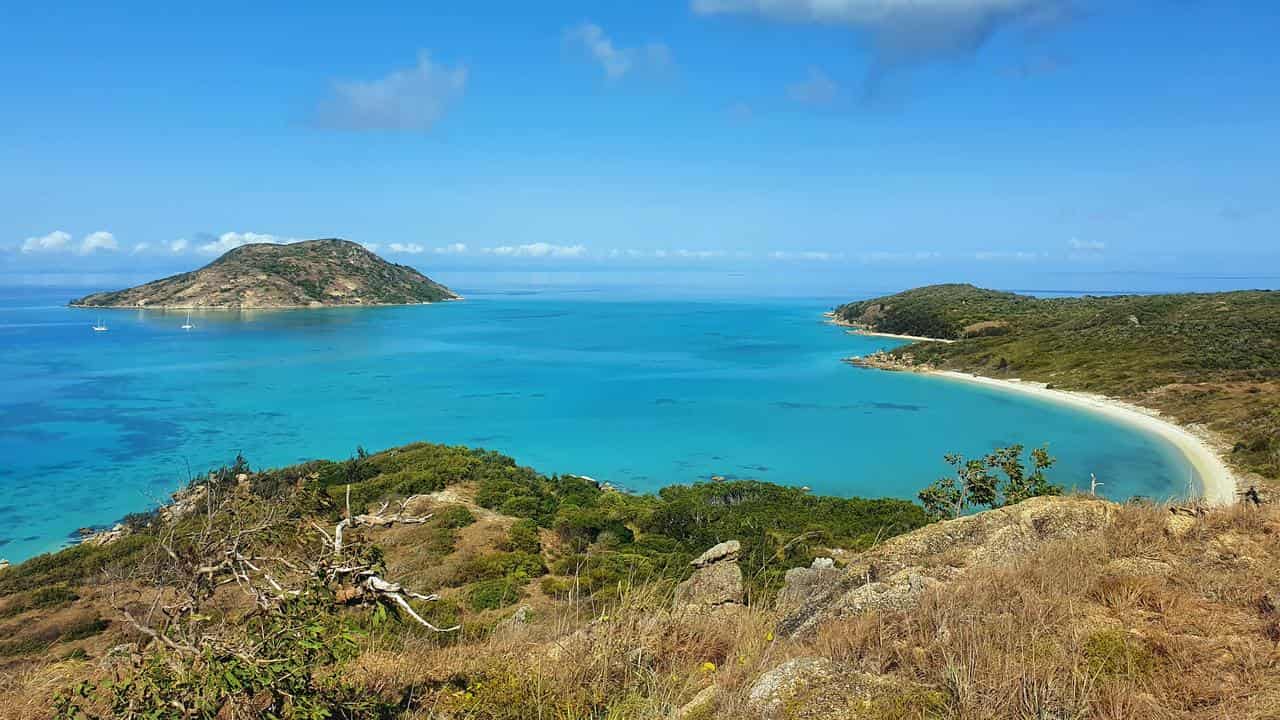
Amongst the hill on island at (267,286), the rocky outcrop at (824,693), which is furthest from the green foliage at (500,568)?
the hill on island at (267,286)

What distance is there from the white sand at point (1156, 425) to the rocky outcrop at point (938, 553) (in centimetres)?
1911

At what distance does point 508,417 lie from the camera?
5144 cm

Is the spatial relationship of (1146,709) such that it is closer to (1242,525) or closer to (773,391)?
(1242,525)

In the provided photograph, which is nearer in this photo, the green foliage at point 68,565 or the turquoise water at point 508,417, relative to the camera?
the green foliage at point 68,565

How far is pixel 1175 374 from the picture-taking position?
173 feet

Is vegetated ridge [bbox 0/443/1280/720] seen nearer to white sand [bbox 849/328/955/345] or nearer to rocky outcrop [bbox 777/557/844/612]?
rocky outcrop [bbox 777/557/844/612]

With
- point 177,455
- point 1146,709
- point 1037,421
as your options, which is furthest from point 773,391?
point 1146,709

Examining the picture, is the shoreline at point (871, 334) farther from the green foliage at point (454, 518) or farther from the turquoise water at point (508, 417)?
the green foliage at point (454, 518)

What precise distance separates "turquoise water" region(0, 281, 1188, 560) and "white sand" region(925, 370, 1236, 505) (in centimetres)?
140

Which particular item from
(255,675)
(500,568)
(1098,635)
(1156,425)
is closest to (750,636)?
(1098,635)

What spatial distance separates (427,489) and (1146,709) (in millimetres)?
25362

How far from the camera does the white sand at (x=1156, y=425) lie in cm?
3076

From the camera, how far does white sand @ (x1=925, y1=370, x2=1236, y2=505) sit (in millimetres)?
30761

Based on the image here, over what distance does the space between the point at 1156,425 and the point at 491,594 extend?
48.0 meters
